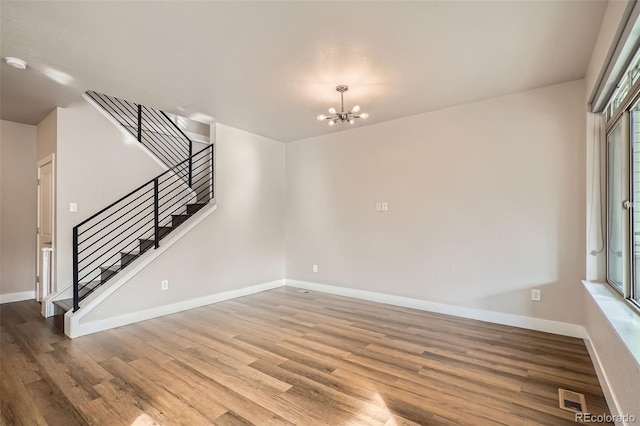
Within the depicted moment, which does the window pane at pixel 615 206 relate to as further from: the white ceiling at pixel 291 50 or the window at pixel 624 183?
the white ceiling at pixel 291 50

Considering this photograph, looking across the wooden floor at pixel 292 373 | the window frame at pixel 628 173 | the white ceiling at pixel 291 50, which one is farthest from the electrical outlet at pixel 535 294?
the white ceiling at pixel 291 50

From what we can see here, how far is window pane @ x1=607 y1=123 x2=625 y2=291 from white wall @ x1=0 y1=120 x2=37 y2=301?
770cm

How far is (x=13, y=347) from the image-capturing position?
3080 millimetres

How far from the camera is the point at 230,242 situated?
5.05m

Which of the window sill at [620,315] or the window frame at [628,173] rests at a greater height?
the window frame at [628,173]

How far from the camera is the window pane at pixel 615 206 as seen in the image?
2.57 meters

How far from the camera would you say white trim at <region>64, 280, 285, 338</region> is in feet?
11.1

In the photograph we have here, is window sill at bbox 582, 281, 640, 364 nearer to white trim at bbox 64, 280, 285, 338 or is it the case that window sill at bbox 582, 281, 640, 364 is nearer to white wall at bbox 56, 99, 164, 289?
white trim at bbox 64, 280, 285, 338

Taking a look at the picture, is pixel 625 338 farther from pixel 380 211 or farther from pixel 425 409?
pixel 380 211

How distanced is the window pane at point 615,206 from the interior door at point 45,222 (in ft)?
21.4

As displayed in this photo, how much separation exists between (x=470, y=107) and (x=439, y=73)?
3.57ft

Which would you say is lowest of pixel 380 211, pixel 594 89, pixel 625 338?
pixel 625 338

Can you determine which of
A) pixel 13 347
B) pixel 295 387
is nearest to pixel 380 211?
pixel 295 387

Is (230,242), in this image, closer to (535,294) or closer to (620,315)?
(535,294)
